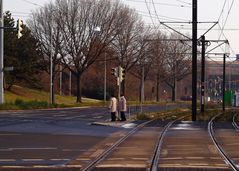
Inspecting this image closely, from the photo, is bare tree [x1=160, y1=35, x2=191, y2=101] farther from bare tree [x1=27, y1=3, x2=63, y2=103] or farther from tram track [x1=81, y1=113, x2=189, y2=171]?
tram track [x1=81, y1=113, x2=189, y2=171]

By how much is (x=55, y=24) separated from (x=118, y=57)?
438 inches

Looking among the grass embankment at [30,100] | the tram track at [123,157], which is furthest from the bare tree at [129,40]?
the tram track at [123,157]

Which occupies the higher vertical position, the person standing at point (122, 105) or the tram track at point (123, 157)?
the person standing at point (122, 105)

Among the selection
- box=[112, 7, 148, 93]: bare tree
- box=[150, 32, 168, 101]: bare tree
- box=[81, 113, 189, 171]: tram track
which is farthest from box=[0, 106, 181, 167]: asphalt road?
box=[150, 32, 168, 101]: bare tree

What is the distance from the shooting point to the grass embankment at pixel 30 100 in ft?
199

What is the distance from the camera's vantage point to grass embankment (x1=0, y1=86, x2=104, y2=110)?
6062 centimetres

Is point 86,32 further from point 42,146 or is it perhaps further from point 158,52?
point 42,146

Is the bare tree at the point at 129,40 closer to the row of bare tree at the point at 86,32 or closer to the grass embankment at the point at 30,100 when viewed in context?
the row of bare tree at the point at 86,32

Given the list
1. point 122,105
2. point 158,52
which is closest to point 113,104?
point 122,105

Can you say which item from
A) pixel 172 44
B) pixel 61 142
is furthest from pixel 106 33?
pixel 61 142

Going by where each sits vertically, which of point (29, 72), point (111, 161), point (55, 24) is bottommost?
point (111, 161)

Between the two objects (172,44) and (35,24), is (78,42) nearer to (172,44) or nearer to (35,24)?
(35,24)

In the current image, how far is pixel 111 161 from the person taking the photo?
15.9 meters

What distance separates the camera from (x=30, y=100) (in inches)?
2840
